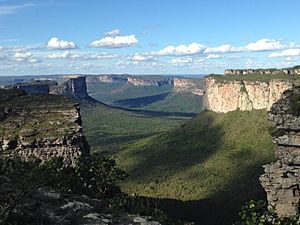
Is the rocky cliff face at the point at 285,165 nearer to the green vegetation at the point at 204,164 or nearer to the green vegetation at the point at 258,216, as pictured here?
the green vegetation at the point at 258,216

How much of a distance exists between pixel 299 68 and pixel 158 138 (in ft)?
132

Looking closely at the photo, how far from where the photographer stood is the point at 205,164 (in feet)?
313

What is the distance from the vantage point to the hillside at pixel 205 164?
223 feet

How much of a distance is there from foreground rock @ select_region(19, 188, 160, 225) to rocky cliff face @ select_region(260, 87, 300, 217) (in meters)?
12.0

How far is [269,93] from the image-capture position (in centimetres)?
10306

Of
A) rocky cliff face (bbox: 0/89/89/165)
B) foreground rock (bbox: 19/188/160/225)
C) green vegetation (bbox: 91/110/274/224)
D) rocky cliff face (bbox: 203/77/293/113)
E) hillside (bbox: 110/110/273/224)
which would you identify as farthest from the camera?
rocky cliff face (bbox: 203/77/293/113)

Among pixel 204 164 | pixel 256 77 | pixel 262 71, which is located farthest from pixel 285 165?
pixel 262 71

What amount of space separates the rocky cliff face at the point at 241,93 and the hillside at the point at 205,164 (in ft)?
6.67

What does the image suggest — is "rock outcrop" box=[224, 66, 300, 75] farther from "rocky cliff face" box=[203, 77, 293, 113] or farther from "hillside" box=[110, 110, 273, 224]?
"hillside" box=[110, 110, 273, 224]

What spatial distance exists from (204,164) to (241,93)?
83.6ft

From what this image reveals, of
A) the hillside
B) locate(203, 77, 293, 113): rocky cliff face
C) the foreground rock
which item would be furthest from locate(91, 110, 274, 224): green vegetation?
the foreground rock

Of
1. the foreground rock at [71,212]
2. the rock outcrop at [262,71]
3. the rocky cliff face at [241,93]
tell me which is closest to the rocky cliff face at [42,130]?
the foreground rock at [71,212]

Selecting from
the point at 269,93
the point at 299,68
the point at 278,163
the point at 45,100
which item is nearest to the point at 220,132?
the point at 269,93

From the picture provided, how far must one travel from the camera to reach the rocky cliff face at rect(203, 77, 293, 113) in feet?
334
